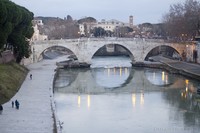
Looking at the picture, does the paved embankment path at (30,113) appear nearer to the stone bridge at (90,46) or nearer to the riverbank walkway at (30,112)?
the riverbank walkway at (30,112)

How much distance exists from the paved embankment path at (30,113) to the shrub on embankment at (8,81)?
35 centimetres

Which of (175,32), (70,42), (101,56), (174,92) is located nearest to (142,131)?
(174,92)

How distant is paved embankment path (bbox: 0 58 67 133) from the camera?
2030 cm

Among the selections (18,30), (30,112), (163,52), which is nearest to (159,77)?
(18,30)

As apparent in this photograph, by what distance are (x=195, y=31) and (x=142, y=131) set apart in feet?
121

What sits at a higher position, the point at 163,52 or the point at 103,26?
the point at 103,26

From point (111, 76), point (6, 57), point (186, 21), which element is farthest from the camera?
point (186, 21)

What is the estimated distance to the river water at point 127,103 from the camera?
23.5 m

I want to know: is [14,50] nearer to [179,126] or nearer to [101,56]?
[179,126]

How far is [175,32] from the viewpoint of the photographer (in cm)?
6225

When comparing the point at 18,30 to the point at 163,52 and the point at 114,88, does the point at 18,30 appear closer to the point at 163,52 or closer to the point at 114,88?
the point at 114,88

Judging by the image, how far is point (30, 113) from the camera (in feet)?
77.0

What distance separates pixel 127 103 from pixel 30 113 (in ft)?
27.4

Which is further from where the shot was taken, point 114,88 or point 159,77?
point 159,77
